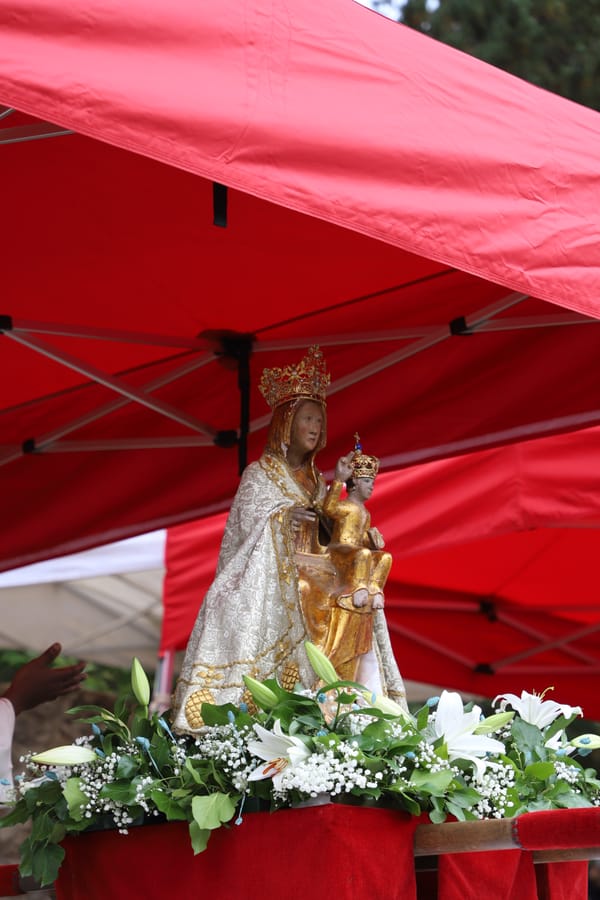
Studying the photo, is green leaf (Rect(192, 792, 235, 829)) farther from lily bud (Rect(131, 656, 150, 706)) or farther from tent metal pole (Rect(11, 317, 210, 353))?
tent metal pole (Rect(11, 317, 210, 353))

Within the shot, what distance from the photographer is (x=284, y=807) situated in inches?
133

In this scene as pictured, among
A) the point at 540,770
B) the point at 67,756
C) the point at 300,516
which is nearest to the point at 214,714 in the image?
the point at 67,756

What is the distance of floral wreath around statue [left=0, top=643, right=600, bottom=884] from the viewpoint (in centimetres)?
336

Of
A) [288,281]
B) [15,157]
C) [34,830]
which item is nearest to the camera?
[34,830]

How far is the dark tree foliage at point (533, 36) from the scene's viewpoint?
1467 cm

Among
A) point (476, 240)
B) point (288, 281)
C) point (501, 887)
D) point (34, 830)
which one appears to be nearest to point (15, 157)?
point (288, 281)

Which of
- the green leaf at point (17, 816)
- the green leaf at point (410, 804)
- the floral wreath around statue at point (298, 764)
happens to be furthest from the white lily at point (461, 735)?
the green leaf at point (17, 816)

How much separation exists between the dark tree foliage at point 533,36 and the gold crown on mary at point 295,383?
1085cm

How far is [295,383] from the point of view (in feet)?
14.5

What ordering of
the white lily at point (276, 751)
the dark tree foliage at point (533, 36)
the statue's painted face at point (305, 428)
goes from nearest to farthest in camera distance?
the white lily at point (276, 751)
the statue's painted face at point (305, 428)
the dark tree foliage at point (533, 36)

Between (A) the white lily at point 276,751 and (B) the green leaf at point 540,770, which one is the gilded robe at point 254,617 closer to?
(A) the white lily at point 276,751

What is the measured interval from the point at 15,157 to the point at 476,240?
1.48m

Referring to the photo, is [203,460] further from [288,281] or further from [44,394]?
[288,281]

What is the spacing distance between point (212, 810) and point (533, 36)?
1275cm
